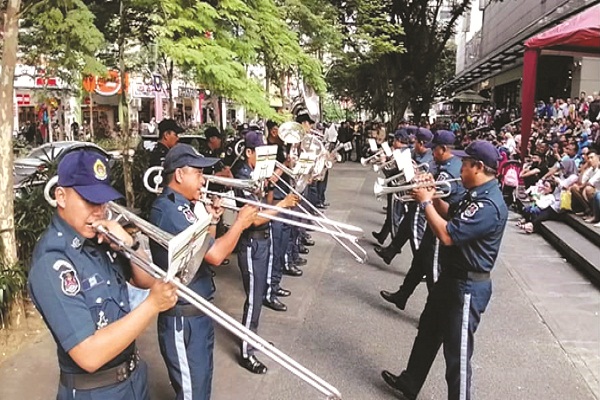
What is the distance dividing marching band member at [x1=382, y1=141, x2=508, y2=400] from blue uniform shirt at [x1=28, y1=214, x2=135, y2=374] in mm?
2282

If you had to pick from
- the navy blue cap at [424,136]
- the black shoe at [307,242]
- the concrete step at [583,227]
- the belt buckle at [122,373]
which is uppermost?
the navy blue cap at [424,136]

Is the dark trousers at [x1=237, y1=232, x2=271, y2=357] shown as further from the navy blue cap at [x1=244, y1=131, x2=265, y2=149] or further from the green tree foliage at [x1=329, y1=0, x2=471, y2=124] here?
the green tree foliage at [x1=329, y1=0, x2=471, y2=124]

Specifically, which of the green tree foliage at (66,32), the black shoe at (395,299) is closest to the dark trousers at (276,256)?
the black shoe at (395,299)

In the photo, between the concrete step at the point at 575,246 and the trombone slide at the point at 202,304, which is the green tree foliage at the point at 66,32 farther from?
the concrete step at the point at 575,246

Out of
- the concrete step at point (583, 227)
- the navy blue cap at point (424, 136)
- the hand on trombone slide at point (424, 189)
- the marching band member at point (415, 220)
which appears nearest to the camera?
the hand on trombone slide at point (424, 189)

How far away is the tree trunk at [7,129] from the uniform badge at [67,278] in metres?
3.52

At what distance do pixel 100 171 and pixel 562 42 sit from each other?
870 centimetres

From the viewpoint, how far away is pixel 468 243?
12.6ft

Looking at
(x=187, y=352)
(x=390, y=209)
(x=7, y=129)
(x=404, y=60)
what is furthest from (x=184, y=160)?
(x=404, y=60)

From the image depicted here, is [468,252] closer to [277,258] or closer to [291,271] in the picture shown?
[277,258]

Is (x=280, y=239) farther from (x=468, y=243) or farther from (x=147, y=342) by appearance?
(x=468, y=243)

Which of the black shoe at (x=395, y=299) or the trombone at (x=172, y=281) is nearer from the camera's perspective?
the trombone at (x=172, y=281)

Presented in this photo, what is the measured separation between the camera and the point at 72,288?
7.18 feet

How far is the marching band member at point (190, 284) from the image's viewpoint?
3.29 meters
